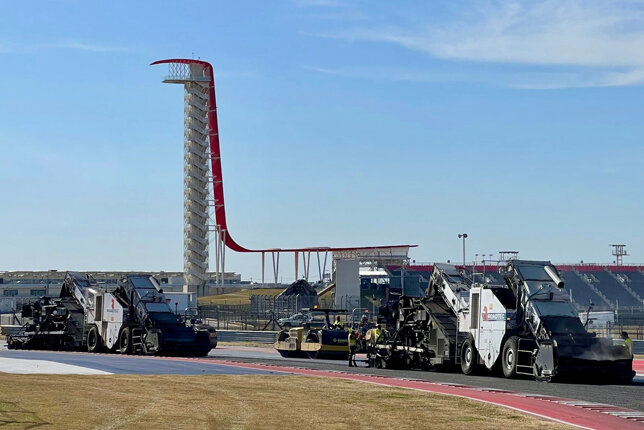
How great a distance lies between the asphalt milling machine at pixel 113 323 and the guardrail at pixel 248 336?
35.1 ft

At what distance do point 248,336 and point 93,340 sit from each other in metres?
13.3

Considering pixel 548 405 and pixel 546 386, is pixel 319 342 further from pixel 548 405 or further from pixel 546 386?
pixel 548 405

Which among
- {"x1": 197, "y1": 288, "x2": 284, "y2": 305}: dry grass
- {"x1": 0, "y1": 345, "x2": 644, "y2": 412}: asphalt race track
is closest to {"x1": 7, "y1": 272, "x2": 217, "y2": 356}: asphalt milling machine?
{"x1": 0, "y1": 345, "x2": 644, "y2": 412}: asphalt race track

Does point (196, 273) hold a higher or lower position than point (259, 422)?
higher

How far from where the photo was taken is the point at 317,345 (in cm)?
4141

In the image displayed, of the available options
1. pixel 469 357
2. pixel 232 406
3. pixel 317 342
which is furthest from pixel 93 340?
pixel 232 406

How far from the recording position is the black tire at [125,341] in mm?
42750

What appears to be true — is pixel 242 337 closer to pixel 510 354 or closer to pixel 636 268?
pixel 510 354

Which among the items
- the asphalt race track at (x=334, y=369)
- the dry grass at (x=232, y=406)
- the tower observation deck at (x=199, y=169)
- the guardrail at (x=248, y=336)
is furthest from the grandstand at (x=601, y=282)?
the dry grass at (x=232, y=406)

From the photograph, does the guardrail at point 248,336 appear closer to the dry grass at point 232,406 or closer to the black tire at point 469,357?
the black tire at point 469,357

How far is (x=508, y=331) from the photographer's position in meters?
29.3

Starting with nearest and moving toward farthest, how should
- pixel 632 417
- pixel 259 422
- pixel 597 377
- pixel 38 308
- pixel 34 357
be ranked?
pixel 259 422 → pixel 632 417 → pixel 597 377 → pixel 34 357 → pixel 38 308

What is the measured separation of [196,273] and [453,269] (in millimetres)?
92778

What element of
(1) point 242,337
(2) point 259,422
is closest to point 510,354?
(2) point 259,422
